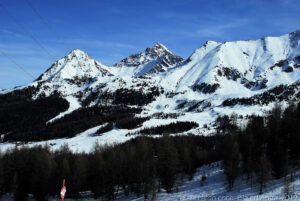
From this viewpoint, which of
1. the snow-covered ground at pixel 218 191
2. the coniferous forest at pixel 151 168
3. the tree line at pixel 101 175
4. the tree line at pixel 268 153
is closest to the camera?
the snow-covered ground at pixel 218 191

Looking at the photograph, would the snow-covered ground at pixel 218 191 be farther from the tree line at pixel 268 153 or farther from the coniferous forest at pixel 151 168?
the coniferous forest at pixel 151 168

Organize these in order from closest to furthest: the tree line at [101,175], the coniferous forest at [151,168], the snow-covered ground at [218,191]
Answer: the snow-covered ground at [218,191]
the coniferous forest at [151,168]
the tree line at [101,175]

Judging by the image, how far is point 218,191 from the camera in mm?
64750

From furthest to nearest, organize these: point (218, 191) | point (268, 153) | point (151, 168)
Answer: point (151, 168)
point (268, 153)
point (218, 191)

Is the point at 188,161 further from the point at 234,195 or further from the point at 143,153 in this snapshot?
the point at 234,195

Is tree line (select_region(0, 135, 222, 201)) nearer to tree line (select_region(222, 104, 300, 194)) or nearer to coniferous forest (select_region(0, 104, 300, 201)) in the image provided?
coniferous forest (select_region(0, 104, 300, 201))

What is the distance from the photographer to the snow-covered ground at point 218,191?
51088mm

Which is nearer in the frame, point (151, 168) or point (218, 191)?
point (218, 191)

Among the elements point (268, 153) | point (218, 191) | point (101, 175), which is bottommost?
point (218, 191)

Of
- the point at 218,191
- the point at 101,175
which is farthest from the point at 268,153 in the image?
the point at 101,175

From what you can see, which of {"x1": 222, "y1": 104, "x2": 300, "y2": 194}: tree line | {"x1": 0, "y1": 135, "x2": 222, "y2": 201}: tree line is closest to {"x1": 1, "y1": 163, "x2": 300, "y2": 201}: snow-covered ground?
{"x1": 222, "y1": 104, "x2": 300, "y2": 194}: tree line

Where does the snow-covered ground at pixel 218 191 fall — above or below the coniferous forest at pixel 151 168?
below

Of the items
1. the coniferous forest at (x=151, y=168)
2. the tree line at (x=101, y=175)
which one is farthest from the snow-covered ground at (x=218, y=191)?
the tree line at (x=101, y=175)

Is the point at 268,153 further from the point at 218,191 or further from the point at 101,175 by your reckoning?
the point at 101,175
